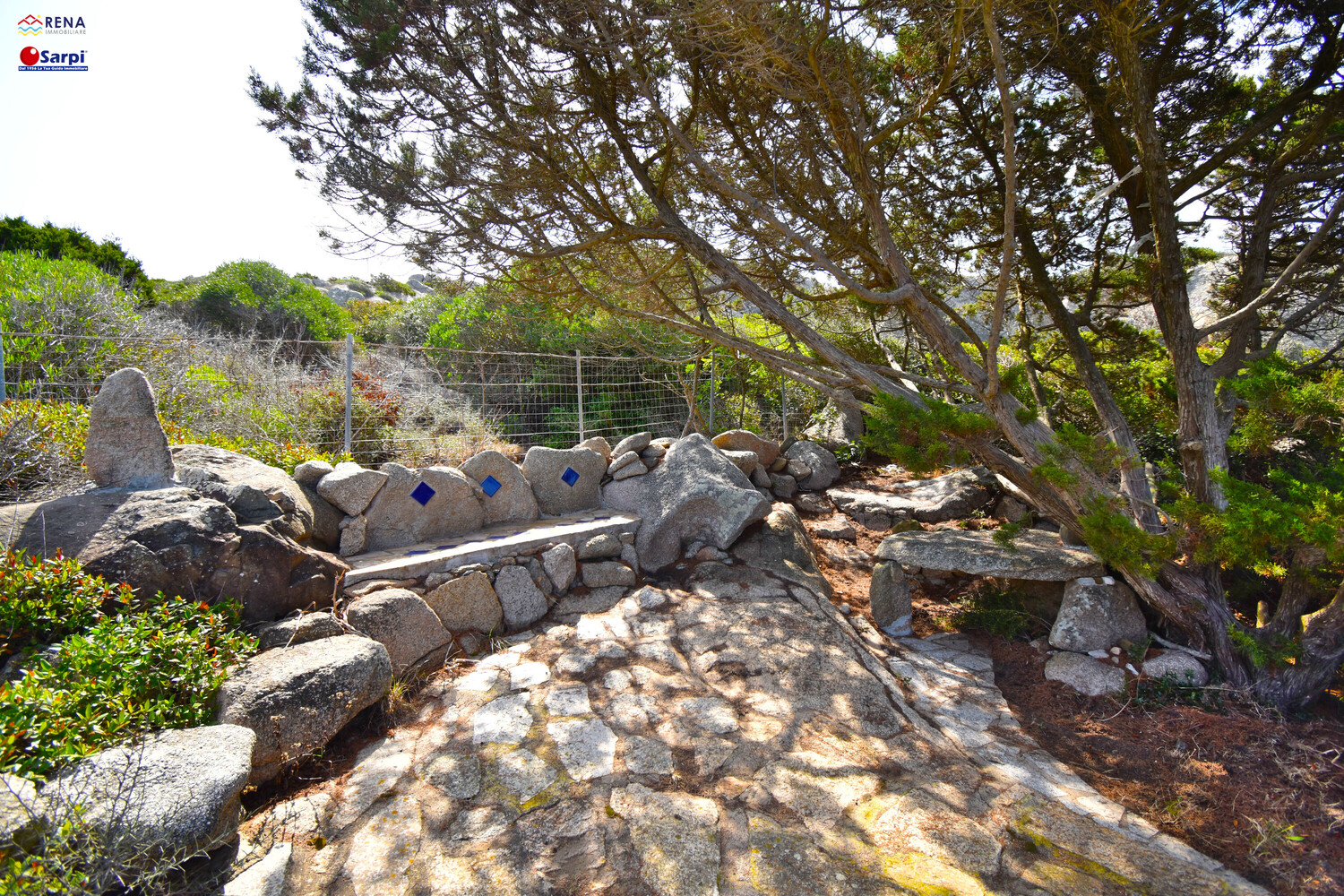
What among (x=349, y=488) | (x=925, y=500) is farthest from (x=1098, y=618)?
(x=349, y=488)

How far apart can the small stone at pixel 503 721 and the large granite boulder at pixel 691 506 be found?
197 centimetres

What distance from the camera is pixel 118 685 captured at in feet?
7.79

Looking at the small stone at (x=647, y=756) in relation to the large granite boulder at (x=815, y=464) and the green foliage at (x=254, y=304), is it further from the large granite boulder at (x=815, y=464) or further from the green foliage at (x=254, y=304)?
the green foliage at (x=254, y=304)

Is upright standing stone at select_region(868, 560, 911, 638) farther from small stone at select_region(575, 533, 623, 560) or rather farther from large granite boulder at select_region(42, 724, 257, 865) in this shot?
large granite boulder at select_region(42, 724, 257, 865)

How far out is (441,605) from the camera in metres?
4.03

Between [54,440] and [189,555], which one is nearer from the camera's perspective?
[189,555]

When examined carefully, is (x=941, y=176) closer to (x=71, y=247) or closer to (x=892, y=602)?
(x=892, y=602)

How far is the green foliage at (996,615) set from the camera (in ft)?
14.3

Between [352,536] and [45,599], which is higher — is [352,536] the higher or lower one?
the lower one

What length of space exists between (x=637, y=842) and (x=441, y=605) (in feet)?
7.46

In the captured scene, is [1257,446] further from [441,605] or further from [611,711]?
[441,605]

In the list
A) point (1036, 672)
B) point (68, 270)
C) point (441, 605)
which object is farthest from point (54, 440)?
point (1036, 672)

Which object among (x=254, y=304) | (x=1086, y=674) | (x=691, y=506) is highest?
(x=254, y=304)

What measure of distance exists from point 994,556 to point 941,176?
3.74 metres
